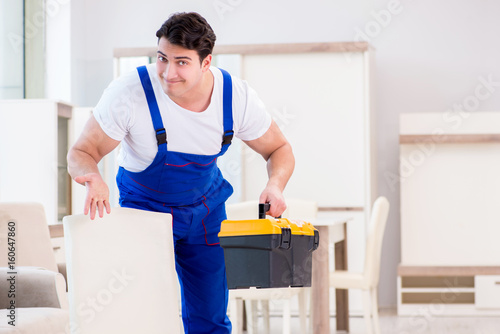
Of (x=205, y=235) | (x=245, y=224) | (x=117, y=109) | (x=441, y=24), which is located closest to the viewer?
(x=245, y=224)

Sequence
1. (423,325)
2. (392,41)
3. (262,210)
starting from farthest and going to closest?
(392,41) < (423,325) < (262,210)

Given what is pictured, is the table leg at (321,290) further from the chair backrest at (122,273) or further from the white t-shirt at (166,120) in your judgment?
the chair backrest at (122,273)

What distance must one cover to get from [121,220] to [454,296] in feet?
12.1

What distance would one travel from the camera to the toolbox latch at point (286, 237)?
160 cm

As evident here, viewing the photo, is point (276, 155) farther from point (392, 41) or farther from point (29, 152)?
point (392, 41)

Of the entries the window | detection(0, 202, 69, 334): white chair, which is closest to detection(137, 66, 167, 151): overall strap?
detection(0, 202, 69, 334): white chair

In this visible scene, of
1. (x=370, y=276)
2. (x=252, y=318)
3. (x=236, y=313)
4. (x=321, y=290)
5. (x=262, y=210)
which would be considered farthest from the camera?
(x=252, y=318)

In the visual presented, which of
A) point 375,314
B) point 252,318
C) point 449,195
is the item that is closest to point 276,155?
point 375,314

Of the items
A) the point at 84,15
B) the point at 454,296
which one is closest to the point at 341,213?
the point at 454,296

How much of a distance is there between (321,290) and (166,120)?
171 centimetres

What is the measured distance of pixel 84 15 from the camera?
546 cm

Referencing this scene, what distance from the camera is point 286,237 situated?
1.61 meters

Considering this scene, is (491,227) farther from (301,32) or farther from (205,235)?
(205,235)

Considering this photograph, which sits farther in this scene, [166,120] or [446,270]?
[446,270]
